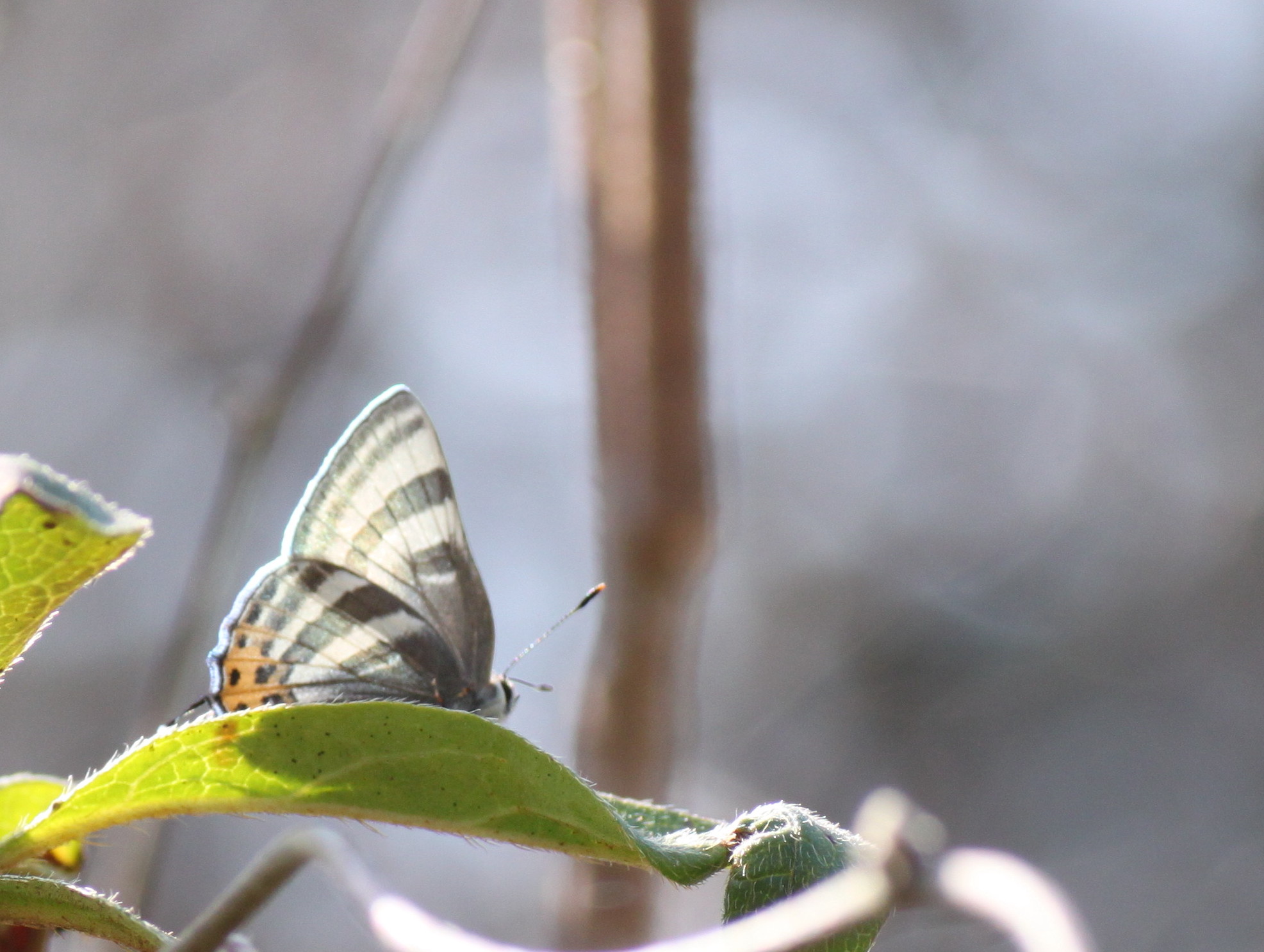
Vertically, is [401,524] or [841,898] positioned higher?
[401,524]

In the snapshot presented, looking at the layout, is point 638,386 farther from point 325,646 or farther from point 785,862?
point 785,862

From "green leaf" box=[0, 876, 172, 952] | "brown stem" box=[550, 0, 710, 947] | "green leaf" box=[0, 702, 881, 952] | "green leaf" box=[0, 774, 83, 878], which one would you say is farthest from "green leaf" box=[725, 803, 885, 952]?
"brown stem" box=[550, 0, 710, 947]

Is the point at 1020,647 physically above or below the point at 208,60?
below

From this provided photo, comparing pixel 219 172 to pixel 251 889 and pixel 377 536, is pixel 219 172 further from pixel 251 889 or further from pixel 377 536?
pixel 251 889

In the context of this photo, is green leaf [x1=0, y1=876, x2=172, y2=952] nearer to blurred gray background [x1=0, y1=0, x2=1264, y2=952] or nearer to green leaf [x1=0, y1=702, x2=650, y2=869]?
green leaf [x1=0, y1=702, x2=650, y2=869]

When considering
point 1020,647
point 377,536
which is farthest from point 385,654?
point 1020,647

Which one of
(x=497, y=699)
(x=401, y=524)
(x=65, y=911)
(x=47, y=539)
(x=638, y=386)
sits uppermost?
(x=638, y=386)

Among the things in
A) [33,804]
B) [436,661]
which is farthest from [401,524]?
[33,804]
